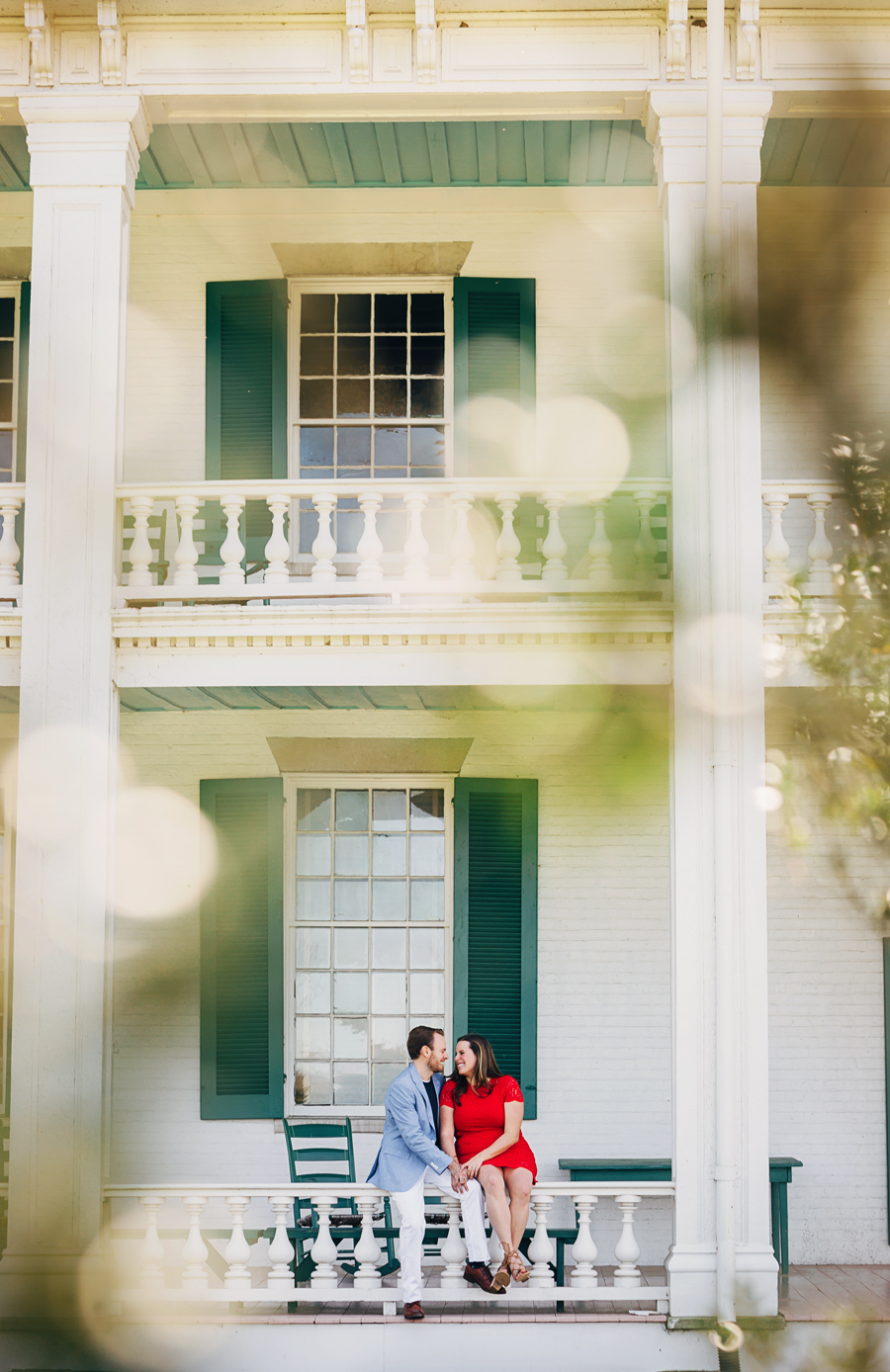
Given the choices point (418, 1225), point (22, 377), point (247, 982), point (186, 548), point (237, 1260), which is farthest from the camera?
point (22, 377)

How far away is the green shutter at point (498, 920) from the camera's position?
777 centimetres

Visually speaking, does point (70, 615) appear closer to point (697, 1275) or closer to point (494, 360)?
point (494, 360)

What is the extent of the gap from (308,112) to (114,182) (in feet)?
3.83

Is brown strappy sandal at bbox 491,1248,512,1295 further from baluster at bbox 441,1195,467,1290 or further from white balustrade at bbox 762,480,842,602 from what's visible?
white balustrade at bbox 762,480,842,602

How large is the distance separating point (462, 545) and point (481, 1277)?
3733 millimetres

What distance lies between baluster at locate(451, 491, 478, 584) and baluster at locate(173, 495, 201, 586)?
4.64 feet

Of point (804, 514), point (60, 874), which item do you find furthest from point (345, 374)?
point (60, 874)

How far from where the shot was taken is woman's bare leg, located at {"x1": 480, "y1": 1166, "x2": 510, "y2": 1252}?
230 inches

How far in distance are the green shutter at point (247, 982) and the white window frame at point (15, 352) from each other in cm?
302

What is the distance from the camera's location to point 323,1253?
590cm

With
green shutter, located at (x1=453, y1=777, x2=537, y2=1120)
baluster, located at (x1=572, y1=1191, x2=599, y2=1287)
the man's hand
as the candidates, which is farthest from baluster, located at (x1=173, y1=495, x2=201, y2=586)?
baluster, located at (x1=572, y1=1191, x2=599, y2=1287)

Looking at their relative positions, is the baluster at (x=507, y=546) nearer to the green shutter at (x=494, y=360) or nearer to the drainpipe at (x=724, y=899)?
the drainpipe at (x=724, y=899)

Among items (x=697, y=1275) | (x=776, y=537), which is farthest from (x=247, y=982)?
(x=776, y=537)

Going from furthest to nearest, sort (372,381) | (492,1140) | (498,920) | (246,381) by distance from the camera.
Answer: (372,381)
(246,381)
(498,920)
(492,1140)
